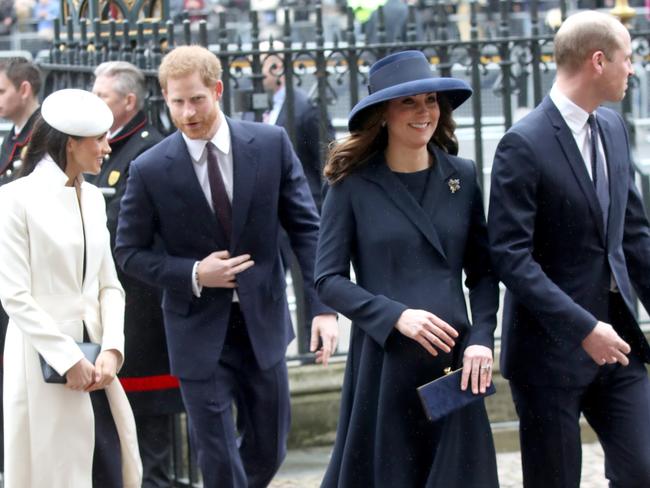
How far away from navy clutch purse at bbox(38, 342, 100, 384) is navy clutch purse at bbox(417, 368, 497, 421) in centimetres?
126

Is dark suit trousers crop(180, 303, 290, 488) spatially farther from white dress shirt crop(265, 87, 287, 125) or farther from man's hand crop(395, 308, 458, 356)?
white dress shirt crop(265, 87, 287, 125)

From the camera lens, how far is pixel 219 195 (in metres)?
5.62

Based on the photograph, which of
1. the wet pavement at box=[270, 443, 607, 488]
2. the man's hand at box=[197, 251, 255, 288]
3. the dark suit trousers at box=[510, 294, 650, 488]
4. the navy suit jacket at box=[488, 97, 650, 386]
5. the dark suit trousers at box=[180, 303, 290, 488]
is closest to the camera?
the navy suit jacket at box=[488, 97, 650, 386]

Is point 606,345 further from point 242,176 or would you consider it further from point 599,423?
Answer: point 242,176

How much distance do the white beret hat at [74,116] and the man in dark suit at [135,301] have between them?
1135mm

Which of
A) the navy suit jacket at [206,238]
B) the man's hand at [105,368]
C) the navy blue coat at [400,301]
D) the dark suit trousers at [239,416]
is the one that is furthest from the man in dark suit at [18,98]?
the navy blue coat at [400,301]

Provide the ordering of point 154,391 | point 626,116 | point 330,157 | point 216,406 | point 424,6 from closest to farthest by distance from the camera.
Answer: point 330,157, point 216,406, point 154,391, point 626,116, point 424,6

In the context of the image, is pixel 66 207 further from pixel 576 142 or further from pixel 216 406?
pixel 576 142

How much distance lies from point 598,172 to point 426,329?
0.86 m

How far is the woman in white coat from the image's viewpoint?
5.08 m

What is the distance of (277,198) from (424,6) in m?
4.98

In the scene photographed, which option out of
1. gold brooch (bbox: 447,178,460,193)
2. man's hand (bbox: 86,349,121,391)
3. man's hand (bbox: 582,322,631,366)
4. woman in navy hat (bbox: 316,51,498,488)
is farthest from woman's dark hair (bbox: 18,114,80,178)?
man's hand (bbox: 582,322,631,366)

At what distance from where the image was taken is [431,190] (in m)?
4.79

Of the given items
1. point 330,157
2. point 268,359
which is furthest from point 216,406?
point 330,157
